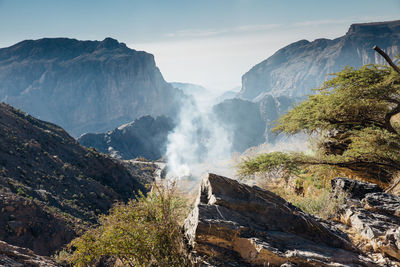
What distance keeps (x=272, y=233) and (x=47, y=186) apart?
33.1m

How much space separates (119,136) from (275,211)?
130m

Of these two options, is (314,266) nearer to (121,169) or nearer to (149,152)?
(121,169)

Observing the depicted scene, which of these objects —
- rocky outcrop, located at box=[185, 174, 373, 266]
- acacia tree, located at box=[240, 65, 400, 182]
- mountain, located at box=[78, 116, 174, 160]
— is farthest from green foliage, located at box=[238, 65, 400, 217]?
mountain, located at box=[78, 116, 174, 160]

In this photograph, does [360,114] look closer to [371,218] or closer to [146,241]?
[371,218]

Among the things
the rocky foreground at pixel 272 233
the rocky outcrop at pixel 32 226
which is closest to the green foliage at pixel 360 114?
the rocky foreground at pixel 272 233

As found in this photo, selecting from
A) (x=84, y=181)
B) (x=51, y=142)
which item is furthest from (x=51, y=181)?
(x=51, y=142)

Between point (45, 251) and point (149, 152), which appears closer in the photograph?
point (45, 251)

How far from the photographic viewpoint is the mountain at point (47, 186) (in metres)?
19.6

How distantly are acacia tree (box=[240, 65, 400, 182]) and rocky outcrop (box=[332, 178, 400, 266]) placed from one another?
1.36 meters

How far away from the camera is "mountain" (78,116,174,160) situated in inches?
4614

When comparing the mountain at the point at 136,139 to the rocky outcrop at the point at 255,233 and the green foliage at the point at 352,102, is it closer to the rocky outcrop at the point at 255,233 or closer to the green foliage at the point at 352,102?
the green foliage at the point at 352,102

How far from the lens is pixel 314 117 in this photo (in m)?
9.52

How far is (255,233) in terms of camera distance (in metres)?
4.88

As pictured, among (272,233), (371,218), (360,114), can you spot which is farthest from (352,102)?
(272,233)
